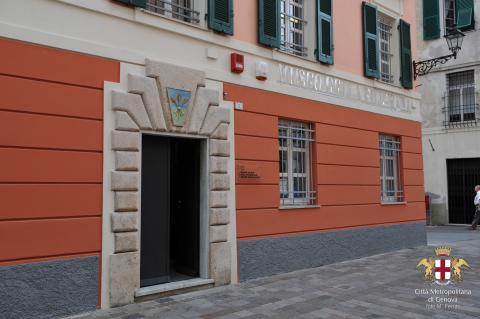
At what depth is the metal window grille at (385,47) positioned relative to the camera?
11.6 metres

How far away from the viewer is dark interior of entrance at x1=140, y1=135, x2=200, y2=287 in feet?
21.6

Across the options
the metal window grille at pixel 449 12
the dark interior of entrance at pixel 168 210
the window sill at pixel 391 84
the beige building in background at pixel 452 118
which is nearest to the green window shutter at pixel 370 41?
the window sill at pixel 391 84

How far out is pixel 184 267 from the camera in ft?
24.5

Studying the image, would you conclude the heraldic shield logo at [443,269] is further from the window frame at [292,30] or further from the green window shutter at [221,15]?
the green window shutter at [221,15]

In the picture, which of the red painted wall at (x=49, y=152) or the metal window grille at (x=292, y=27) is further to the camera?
the metal window grille at (x=292, y=27)

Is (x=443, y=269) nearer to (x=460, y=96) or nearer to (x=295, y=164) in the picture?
(x=295, y=164)

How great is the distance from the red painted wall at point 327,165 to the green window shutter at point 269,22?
91cm

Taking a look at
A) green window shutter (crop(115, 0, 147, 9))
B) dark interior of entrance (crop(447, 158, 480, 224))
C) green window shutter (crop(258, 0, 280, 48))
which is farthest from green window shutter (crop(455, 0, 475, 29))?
green window shutter (crop(115, 0, 147, 9))

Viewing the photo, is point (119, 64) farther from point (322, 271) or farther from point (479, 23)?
point (479, 23)

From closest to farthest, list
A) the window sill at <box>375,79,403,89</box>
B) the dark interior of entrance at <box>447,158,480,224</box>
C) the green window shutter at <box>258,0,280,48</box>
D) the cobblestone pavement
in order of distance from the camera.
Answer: the cobblestone pavement < the green window shutter at <box>258,0,280,48</box> < the window sill at <box>375,79,403,89</box> < the dark interior of entrance at <box>447,158,480,224</box>

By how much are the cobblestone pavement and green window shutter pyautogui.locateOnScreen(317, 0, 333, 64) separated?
4106mm

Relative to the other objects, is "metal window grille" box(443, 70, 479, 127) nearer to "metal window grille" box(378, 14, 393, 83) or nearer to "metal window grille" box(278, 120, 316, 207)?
"metal window grille" box(378, 14, 393, 83)

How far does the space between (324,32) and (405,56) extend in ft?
11.4

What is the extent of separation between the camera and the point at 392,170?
37.3ft
